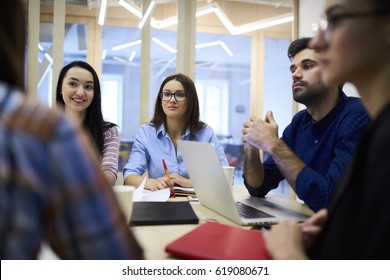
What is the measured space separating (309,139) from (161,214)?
92 centimetres

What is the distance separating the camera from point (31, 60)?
2.95m

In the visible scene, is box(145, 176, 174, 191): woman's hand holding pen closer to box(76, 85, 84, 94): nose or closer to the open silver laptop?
the open silver laptop

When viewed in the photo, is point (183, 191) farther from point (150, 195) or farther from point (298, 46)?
point (298, 46)

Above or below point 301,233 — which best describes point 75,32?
above

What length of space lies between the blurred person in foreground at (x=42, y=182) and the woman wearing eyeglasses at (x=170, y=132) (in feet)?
5.36

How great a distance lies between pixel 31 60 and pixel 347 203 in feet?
10.2

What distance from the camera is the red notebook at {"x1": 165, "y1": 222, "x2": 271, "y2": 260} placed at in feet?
2.28

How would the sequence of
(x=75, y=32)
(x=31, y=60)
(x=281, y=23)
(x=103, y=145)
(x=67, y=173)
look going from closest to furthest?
(x=67, y=173), (x=103, y=145), (x=31, y=60), (x=75, y=32), (x=281, y=23)

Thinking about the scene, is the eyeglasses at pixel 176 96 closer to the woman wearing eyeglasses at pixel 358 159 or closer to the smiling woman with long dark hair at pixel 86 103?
the smiling woman with long dark hair at pixel 86 103

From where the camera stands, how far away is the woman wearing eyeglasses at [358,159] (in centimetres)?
52

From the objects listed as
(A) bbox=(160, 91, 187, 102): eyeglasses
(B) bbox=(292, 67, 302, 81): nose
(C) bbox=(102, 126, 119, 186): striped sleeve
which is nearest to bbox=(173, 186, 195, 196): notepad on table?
(C) bbox=(102, 126, 119, 186): striped sleeve

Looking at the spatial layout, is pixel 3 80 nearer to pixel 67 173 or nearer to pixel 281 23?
pixel 67 173

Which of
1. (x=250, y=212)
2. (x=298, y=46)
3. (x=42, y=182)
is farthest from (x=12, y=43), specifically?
(x=298, y=46)
